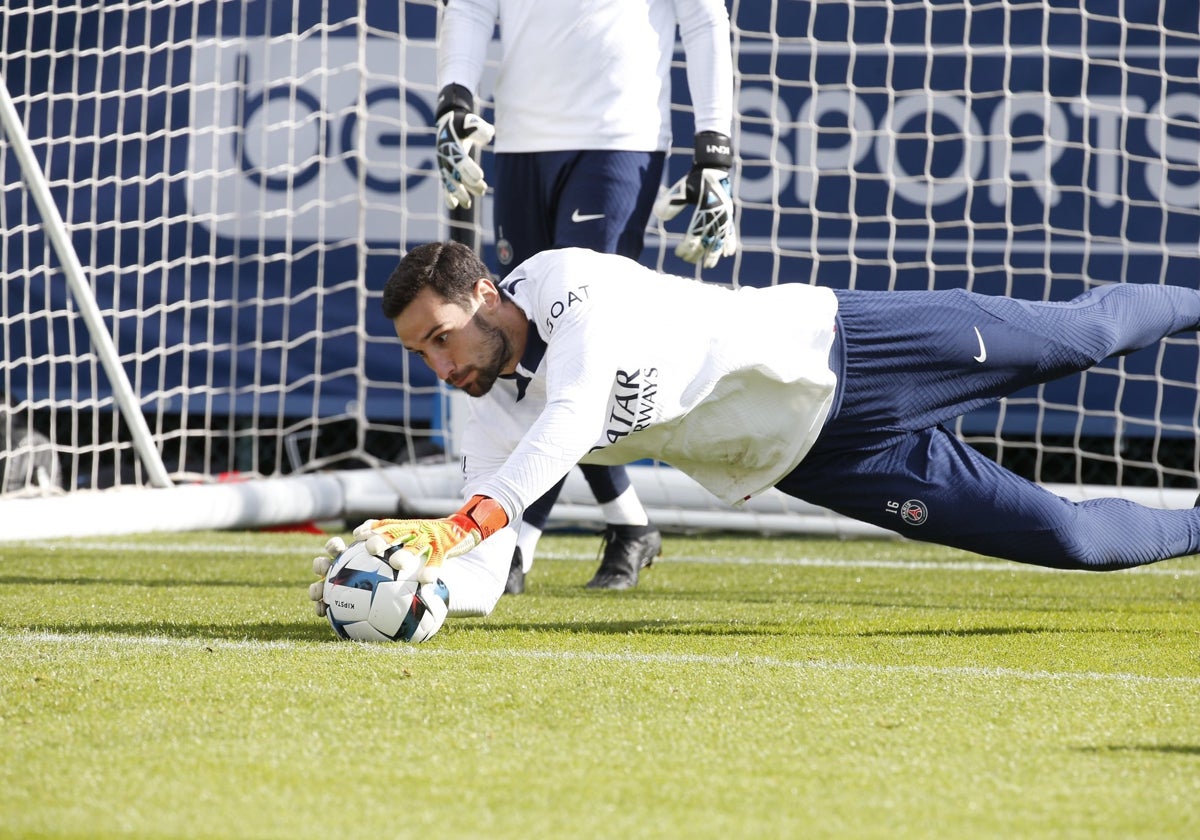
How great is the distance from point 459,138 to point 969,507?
5.49ft

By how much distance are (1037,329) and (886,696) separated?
0.95 metres

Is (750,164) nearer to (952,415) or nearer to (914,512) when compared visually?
(952,415)

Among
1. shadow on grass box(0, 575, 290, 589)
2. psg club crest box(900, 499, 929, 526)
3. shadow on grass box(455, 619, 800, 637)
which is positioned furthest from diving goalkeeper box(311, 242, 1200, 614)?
shadow on grass box(0, 575, 290, 589)

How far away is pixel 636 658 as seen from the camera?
276 cm

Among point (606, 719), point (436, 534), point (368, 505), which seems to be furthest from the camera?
point (368, 505)

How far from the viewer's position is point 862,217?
6168 millimetres

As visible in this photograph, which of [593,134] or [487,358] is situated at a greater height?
[593,134]

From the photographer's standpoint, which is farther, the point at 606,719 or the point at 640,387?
the point at 640,387

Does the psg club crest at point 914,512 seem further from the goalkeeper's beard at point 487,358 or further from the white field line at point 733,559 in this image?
the white field line at point 733,559

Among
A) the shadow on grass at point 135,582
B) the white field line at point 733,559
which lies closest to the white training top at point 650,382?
the shadow on grass at point 135,582

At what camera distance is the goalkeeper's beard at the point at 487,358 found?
275 centimetres

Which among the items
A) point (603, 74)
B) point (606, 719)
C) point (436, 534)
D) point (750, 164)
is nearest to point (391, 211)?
point (750, 164)

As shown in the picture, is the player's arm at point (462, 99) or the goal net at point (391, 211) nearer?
the player's arm at point (462, 99)

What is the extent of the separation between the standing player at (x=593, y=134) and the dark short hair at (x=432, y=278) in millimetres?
1087
